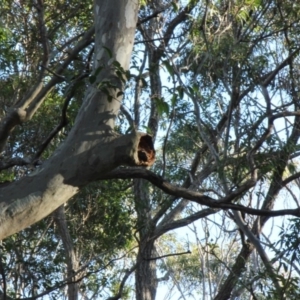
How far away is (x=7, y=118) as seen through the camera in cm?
379

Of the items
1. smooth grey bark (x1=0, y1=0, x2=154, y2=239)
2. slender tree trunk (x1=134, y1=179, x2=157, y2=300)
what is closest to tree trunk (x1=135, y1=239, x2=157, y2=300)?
slender tree trunk (x1=134, y1=179, x2=157, y2=300)

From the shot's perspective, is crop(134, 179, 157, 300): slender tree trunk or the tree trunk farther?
the tree trunk

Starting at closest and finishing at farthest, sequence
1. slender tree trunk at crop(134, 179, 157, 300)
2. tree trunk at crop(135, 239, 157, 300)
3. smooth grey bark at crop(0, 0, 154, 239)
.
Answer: smooth grey bark at crop(0, 0, 154, 239) < slender tree trunk at crop(134, 179, 157, 300) < tree trunk at crop(135, 239, 157, 300)

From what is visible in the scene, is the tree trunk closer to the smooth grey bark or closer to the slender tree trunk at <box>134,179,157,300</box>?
the slender tree trunk at <box>134,179,157,300</box>

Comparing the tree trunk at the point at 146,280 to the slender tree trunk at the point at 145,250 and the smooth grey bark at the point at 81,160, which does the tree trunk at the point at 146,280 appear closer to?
the slender tree trunk at the point at 145,250

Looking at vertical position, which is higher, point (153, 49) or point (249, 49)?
point (153, 49)

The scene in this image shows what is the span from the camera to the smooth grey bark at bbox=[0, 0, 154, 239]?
2.91 m

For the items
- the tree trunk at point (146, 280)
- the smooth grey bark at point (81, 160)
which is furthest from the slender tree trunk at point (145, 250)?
the smooth grey bark at point (81, 160)

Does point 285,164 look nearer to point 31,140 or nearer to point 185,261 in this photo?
point 31,140

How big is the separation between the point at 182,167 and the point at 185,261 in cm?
594

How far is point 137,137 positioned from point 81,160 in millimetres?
261

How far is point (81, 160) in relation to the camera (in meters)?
3.05

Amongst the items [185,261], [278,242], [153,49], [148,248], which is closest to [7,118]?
[278,242]

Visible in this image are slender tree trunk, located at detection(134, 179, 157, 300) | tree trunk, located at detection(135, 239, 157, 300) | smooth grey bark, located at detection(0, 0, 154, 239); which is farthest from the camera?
tree trunk, located at detection(135, 239, 157, 300)
